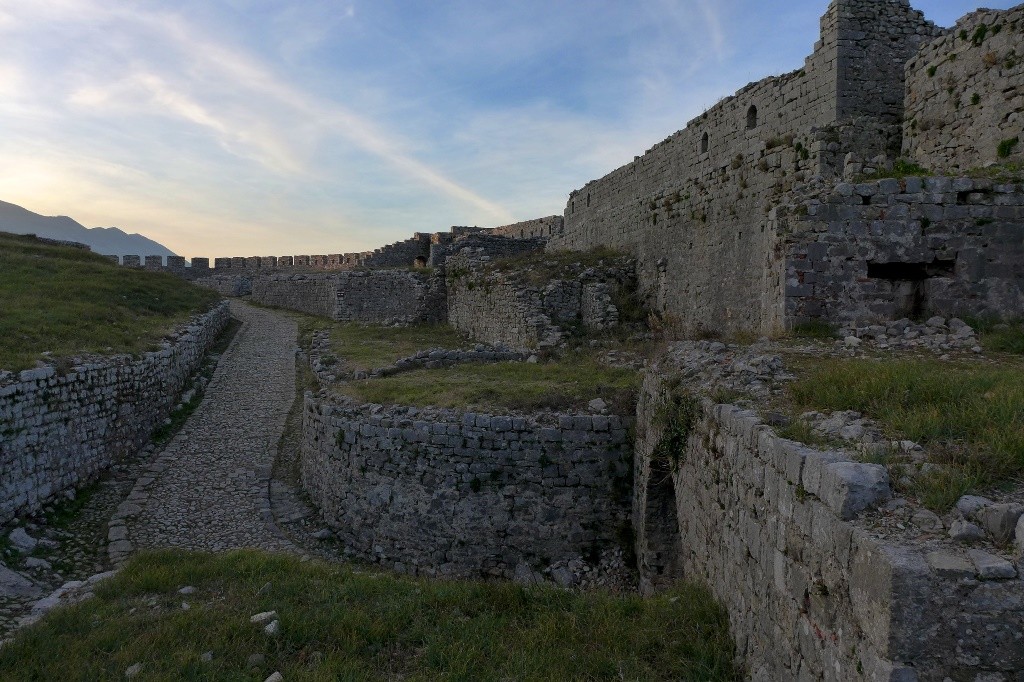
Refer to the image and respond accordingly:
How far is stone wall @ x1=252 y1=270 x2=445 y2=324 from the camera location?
26.5m

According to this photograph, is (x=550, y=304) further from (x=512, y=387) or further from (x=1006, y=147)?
(x=1006, y=147)

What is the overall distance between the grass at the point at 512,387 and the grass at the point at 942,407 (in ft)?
15.3

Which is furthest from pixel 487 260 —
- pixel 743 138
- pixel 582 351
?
pixel 743 138

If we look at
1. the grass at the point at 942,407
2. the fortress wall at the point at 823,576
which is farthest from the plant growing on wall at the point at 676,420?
the grass at the point at 942,407

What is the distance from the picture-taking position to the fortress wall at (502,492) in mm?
9750

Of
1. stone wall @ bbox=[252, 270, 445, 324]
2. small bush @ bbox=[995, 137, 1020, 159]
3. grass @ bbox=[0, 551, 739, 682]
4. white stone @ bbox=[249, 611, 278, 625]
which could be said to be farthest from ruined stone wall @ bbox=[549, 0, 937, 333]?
stone wall @ bbox=[252, 270, 445, 324]

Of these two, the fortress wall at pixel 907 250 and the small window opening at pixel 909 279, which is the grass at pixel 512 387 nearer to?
the fortress wall at pixel 907 250

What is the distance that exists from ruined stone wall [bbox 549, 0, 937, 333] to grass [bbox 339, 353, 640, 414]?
8.04 ft

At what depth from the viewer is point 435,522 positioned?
999cm

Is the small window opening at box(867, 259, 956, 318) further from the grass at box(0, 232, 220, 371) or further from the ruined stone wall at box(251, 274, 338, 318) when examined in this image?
the ruined stone wall at box(251, 274, 338, 318)

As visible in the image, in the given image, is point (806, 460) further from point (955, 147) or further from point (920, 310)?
point (955, 147)

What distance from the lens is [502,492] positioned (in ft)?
32.3

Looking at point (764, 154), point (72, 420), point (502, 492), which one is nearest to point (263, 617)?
point (502, 492)

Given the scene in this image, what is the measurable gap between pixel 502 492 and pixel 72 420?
8.61 m
